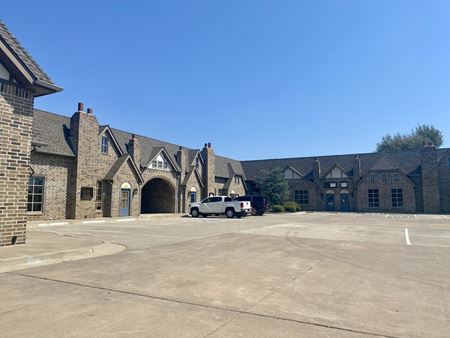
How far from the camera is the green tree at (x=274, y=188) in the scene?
1832 inches

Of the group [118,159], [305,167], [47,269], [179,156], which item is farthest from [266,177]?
[47,269]

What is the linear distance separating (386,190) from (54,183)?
39556 mm

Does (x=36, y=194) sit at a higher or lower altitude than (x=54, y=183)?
lower

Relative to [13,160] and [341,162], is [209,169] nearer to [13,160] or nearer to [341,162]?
[341,162]

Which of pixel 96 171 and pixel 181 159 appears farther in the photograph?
pixel 181 159

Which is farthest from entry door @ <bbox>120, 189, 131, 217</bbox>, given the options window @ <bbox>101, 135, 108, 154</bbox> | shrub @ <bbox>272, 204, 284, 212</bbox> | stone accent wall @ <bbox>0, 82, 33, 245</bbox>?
shrub @ <bbox>272, 204, 284, 212</bbox>

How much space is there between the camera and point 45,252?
348 inches

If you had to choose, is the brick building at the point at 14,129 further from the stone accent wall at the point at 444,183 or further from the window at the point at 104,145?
the stone accent wall at the point at 444,183

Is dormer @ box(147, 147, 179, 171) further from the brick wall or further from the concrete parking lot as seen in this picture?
the brick wall

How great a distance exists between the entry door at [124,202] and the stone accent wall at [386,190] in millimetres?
31735

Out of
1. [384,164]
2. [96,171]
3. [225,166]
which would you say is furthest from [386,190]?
[96,171]

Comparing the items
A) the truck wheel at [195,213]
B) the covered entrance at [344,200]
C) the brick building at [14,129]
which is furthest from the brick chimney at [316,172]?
the brick building at [14,129]

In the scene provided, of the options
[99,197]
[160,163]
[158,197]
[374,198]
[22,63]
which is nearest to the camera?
[22,63]

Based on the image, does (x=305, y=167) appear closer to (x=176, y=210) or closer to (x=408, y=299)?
(x=176, y=210)
